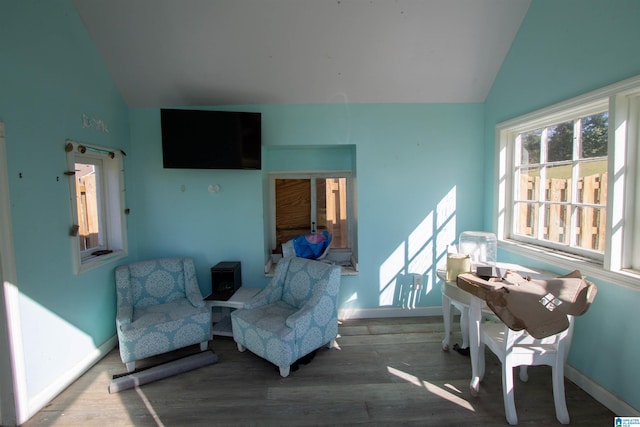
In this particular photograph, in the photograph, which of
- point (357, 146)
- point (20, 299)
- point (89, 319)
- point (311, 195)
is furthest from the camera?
point (311, 195)

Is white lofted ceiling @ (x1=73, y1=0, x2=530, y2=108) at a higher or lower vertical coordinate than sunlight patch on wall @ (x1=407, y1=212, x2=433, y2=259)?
higher

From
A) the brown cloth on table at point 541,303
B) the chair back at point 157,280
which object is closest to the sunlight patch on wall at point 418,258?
the brown cloth on table at point 541,303

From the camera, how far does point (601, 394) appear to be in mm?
2033

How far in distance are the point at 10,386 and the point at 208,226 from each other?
6.30 feet

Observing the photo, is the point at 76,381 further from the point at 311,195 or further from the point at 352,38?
the point at 352,38

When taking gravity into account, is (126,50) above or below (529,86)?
above

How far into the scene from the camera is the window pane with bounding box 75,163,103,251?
290 cm

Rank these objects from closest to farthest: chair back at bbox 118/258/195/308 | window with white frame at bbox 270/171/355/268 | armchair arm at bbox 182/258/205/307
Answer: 1. chair back at bbox 118/258/195/308
2. armchair arm at bbox 182/258/205/307
3. window with white frame at bbox 270/171/355/268

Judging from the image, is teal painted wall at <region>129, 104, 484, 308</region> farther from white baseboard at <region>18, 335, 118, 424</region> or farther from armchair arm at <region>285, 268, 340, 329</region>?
white baseboard at <region>18, 335, 118, 424</region>

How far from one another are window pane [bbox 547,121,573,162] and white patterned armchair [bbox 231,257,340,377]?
2.17 m

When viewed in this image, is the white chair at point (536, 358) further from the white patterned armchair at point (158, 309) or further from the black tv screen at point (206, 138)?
the black tv screen at point (206, 138)

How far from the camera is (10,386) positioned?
75.3 inches

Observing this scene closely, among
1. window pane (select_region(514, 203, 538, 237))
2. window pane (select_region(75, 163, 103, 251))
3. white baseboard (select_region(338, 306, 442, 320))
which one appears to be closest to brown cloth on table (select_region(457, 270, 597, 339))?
window pane (select_region(514, 203, 538, 237))

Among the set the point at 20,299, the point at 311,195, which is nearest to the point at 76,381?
the point at 20,299
